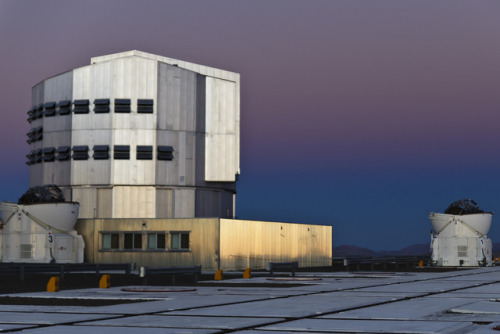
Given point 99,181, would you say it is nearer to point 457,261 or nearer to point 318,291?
point 457,261

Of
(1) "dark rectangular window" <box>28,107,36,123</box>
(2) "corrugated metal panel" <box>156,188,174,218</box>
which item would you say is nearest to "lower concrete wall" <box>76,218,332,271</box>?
(2) "corrugated metal panel" <box>156,188,174,218</box>

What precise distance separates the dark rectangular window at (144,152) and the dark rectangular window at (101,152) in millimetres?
2761

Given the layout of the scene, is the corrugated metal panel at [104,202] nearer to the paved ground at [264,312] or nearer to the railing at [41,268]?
the railing at [41,268]

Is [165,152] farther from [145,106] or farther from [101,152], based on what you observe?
[101,152]

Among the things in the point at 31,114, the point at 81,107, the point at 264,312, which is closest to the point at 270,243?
the point at 81,107

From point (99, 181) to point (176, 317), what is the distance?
181 ft

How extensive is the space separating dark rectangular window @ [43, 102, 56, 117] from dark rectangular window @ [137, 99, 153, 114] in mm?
8453

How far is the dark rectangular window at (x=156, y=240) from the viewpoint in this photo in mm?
60969

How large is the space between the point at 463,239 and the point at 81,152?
35.0 meters

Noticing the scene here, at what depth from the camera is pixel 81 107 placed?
2938 inches

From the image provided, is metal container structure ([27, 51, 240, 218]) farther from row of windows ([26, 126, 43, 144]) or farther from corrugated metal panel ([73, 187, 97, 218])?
row of windows ([26, 126, 43, 144])

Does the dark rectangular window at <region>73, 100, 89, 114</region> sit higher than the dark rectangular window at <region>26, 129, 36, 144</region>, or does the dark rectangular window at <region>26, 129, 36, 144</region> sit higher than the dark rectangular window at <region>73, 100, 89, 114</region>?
the dark rectangular window at <region>73, 100, 89, 114</region>

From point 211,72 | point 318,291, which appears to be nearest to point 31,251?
point 211,72

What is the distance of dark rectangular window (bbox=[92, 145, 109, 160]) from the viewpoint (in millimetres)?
73500
